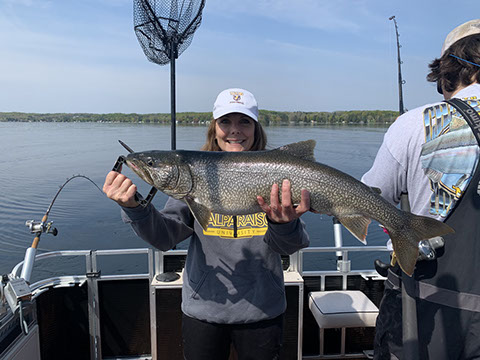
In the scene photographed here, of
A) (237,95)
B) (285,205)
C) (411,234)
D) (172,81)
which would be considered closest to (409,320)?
(411,234)

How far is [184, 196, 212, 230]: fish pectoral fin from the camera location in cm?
235

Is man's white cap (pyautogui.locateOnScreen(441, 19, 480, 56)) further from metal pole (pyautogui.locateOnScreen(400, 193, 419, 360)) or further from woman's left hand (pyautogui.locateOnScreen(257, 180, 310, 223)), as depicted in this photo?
metal pole (pyautogui.locateOnScreen(400, 193, 419, 360))

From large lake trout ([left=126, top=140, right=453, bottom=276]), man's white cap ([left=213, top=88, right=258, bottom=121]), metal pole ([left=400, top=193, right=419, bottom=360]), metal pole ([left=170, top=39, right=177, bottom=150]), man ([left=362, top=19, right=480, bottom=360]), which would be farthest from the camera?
metal pole ([left=170, top=39, right=177, bottom=150])

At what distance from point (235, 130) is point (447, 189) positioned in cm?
156

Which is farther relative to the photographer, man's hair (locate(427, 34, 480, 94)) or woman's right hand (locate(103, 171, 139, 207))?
woman's right hand (locate(103, 171, 139, 207))

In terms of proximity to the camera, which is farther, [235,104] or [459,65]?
[235,104]

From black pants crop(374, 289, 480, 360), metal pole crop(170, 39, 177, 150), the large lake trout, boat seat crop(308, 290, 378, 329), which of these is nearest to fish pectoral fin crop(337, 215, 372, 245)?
the large lake trout

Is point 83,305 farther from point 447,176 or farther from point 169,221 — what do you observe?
point 447,176

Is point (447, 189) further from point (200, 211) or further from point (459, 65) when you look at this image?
point (200, 211)

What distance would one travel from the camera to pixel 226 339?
2.56 meters

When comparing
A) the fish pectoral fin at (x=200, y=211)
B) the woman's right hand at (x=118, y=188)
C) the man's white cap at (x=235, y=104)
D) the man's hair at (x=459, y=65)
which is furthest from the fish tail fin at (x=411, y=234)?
the woman's right hand at (x=118, y=188)

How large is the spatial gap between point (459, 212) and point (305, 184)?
868mm

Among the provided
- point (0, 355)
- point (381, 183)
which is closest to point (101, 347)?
point (0, 355)

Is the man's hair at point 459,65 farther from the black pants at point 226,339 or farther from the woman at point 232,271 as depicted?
the black pants at point 226,339
